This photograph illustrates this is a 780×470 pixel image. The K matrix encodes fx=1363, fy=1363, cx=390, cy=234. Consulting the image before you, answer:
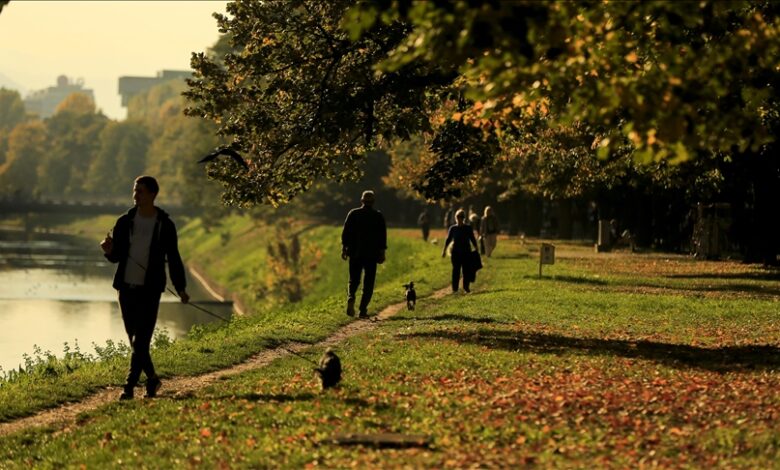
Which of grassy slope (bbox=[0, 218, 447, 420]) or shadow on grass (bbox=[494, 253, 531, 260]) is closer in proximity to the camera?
grassy slope (bbox=[0, 218, 447, 420])

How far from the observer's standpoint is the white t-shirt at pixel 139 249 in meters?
14.6

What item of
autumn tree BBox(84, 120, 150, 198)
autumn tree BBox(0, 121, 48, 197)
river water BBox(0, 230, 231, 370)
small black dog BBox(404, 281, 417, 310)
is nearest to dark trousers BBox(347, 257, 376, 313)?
Answer: small black dog BBox(404, 281, 417, 310)

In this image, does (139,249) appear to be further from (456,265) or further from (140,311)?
(456,265)

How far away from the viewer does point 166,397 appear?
1498 cm

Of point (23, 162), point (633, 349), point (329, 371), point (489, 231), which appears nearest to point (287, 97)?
point (633, 349)

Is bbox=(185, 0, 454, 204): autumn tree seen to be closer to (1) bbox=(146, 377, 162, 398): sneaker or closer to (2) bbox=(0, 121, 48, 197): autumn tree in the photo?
(1) bbox=(146, 377, 162, 398): sneaker

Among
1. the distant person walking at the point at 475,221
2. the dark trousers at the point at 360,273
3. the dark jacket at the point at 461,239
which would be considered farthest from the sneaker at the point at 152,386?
the distant person walking at the point at 475,221

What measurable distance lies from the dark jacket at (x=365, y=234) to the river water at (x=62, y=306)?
234 inches

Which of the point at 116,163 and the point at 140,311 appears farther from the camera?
the point at 116,163

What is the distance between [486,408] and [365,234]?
427 inches

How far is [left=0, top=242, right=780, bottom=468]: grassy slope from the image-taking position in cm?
1126

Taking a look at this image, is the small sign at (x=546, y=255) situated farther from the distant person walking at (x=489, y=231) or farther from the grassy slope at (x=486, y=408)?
the grassy slope at (x=486, y=408)

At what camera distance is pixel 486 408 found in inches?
516

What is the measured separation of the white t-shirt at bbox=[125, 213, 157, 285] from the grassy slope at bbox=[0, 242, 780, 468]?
1386mm
